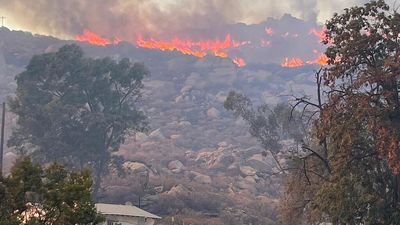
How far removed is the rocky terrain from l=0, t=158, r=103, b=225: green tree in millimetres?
35574

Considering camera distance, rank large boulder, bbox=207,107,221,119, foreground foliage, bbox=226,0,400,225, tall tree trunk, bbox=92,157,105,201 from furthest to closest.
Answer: large boulder, bbox=207,107,221,119 < tall tree trunk, bbox=92,157,105,201 < foreground foliage, bbox=226,0,400,225

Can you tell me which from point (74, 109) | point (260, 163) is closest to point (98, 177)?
point (74, 109)

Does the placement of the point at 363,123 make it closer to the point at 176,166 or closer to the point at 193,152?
the point at 176,166

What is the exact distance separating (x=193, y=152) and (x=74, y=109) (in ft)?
136

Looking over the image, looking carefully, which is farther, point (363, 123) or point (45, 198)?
point (363, 123)

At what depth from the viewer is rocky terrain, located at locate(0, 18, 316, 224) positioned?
2512 inches

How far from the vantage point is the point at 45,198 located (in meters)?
18.1

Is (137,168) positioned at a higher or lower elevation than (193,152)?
lower

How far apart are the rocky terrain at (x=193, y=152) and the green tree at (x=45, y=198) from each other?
35.6 meters

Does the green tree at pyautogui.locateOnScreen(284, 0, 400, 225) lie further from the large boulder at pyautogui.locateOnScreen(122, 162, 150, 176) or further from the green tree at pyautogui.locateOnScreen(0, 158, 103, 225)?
the large boulder at pyautogui.locateOnScreen(122, 162, 150, 176)

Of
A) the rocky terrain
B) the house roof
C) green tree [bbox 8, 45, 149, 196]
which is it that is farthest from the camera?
green tree [bbox 8, 45, 149, 196]

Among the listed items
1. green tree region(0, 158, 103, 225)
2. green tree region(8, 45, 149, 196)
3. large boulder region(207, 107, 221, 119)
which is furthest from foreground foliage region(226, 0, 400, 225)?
large boulder region(207, 107, 221, 119)

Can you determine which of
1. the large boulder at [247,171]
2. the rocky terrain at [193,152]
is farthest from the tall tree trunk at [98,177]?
the large boulder at [247,171]

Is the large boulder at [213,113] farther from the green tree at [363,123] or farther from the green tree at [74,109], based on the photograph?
the green tree at [363,123]
